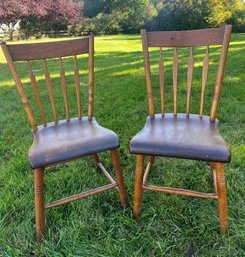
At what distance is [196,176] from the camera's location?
1809 millimetres

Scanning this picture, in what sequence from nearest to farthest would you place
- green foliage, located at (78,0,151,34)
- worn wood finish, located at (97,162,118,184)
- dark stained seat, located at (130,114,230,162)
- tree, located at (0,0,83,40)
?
dark stained seat, located at (130,114,230,162) → worn wood finish, located at (97,162,118,184) → tree, located at (0,0,83,40) → green foliage, located at (78,0,151,34)

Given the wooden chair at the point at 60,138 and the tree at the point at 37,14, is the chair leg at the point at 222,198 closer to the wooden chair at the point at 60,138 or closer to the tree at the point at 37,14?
the wooden chair at the point at 60,138

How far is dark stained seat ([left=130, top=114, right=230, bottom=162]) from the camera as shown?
1.21 metres

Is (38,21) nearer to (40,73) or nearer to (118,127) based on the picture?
(40,73)

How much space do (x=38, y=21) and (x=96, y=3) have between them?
8.06 meters

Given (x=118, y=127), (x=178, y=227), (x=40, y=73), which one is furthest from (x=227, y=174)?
(x=40, y=73)

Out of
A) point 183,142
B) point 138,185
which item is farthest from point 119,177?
point 183,142

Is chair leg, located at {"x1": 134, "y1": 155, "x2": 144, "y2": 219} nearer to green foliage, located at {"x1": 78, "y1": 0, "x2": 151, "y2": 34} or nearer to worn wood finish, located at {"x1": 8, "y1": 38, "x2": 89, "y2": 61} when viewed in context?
worn wood finish, located at {"x1": 8, "y1": 38, "x2": 89, "y2": 61}

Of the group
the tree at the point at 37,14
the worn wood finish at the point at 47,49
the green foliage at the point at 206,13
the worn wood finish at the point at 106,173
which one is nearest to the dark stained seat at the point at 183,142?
the worn wood finish at the point at 106,173

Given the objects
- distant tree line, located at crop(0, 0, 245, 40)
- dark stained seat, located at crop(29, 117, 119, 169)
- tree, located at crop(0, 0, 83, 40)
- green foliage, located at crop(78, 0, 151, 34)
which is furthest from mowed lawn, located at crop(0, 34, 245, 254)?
green foliage, located at crop(78, 0, 151, 34)

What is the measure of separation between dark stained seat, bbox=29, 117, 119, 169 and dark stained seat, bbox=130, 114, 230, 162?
0.49 ft

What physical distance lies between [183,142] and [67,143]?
539 mm

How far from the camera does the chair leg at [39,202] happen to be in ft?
4.30

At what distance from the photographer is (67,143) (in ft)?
4.38
